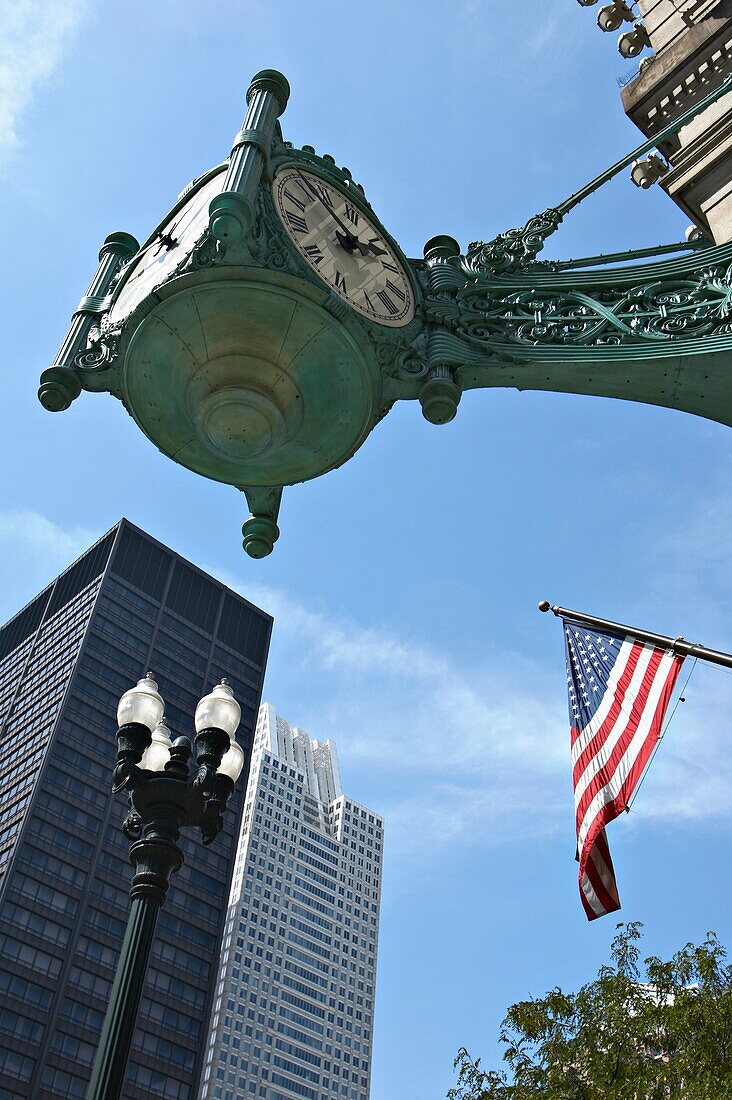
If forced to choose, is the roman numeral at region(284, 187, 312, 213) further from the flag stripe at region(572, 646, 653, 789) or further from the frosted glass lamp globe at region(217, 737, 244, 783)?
the frosted glass lamp globe at region(217, 737, 244, 783)

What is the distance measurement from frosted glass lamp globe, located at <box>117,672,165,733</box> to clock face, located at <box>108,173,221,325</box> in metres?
4.09

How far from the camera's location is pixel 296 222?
28.7ft

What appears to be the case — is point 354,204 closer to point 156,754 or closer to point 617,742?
point 617,742

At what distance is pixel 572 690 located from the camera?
30.3ft

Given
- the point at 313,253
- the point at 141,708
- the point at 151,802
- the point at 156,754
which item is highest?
the point at 313,253

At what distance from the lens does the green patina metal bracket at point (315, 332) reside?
840 centimetres

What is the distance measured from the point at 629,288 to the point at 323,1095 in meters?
164

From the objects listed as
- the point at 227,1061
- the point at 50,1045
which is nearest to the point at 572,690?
the point at 50,1045

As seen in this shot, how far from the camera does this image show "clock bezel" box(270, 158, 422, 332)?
8.52m

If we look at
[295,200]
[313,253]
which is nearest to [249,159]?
[295,200]

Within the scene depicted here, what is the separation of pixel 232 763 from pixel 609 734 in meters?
4.75

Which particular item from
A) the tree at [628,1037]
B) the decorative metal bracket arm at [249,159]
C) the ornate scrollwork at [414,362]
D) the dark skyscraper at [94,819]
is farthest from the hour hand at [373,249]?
the dark skyscraper at [94,819]

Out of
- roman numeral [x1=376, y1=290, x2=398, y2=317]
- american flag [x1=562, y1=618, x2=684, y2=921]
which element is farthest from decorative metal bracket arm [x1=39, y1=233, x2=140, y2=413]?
american flag [x1=562, y1=618, x2=684, y2=921]

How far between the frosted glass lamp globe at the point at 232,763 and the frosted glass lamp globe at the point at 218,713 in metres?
0.19
